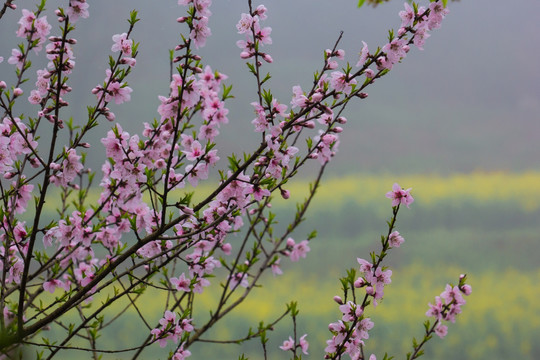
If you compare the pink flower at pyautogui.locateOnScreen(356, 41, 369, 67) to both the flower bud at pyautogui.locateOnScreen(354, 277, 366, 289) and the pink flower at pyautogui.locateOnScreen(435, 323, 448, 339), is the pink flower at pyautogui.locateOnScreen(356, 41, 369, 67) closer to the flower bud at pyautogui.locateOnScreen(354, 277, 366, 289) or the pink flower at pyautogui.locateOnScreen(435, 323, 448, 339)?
the flower bud at pyautogui.locateOnScreen(354, 277, 366, 289)

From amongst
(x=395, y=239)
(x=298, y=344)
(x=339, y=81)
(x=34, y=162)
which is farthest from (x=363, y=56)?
(x=298, y=344)

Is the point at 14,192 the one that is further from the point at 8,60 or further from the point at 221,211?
the point at 221,211

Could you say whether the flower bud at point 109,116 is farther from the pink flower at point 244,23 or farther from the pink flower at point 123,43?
the pink flower at point 244,23

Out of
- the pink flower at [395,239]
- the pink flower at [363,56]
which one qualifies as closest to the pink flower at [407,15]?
the pink flower at [363,56]

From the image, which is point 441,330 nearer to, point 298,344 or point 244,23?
point 298,344

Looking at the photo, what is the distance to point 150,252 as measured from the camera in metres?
2.32

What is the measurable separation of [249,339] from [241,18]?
167cm

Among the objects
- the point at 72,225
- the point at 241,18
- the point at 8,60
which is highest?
the point at 8,60

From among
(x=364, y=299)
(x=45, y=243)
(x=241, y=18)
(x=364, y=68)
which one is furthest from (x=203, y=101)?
(x=364, y=299)

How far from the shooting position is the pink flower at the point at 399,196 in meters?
2.18

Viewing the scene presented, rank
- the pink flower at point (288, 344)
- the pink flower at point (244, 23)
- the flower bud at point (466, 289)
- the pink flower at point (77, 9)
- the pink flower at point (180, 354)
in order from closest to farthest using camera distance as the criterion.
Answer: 1. the pink flower at point (77, 9)
2. the pink flower at point (244, 23)
3. the pink flower at point (180, 354)
4. the flower bud at point (466, 289)
5. the pink flower at point (288, 344)

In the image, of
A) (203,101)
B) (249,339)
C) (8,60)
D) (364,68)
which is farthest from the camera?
(249,339)

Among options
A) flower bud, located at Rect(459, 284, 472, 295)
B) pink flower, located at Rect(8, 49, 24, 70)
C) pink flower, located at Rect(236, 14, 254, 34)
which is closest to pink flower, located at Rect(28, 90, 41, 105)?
pink flower, located at Rect(8, 49, 24, 70)

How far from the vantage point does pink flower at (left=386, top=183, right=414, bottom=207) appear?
2.18 meters
